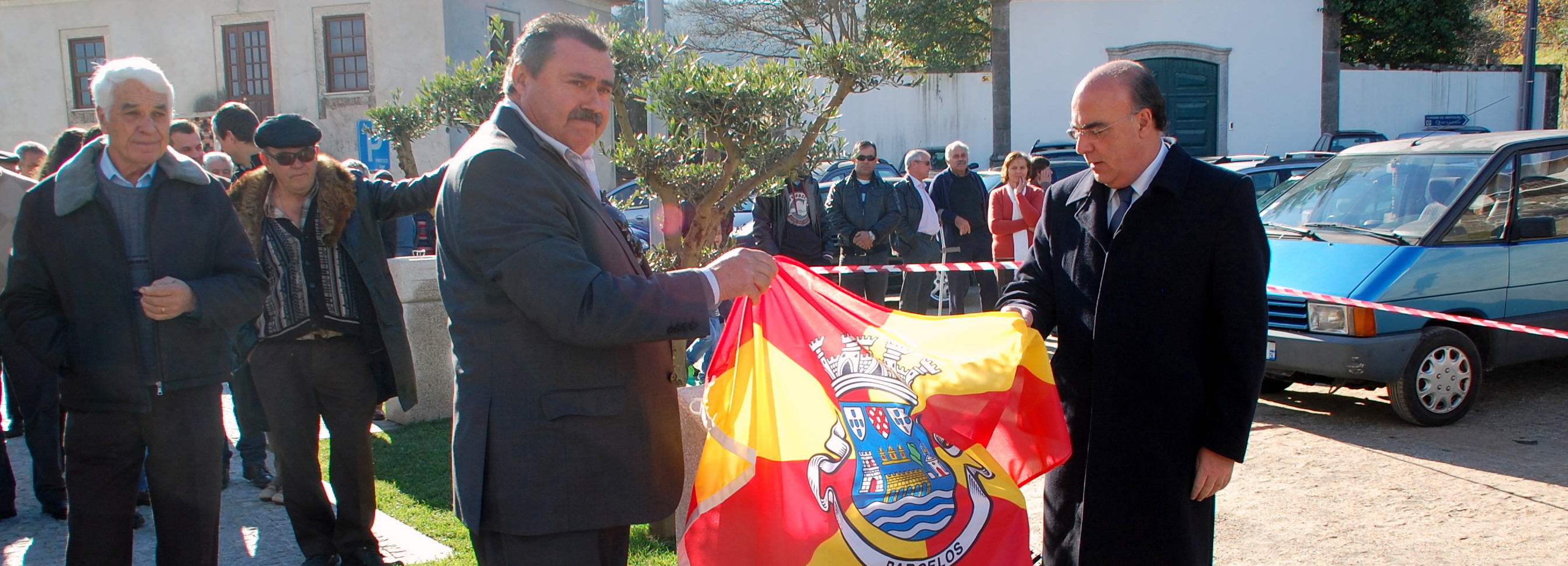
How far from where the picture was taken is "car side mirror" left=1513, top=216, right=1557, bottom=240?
276 inches

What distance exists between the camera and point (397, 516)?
5145 millimetres

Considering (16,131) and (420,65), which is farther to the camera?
(16,131)

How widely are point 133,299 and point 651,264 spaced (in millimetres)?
2013

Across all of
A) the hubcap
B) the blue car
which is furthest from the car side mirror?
the hubcap

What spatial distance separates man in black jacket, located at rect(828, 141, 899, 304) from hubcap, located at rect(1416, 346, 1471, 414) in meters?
4.34

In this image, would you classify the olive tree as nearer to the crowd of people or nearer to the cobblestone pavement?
the crowd of people

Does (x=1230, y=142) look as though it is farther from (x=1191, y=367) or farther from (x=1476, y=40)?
(x=1191, y=367)

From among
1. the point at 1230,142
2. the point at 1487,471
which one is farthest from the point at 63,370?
the point at 1230,142

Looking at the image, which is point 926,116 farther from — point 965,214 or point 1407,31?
point 965,214

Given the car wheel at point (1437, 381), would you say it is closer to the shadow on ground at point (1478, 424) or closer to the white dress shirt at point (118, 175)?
the shadow on ground at point (1478, 424)

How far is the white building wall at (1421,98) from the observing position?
25.8m

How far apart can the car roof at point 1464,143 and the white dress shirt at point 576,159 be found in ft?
22.7

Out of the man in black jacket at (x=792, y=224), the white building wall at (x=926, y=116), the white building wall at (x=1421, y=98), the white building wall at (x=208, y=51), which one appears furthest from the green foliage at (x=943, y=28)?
the man in black jacket at (x=792, y=224)

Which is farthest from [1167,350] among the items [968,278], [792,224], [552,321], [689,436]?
[968,278]
